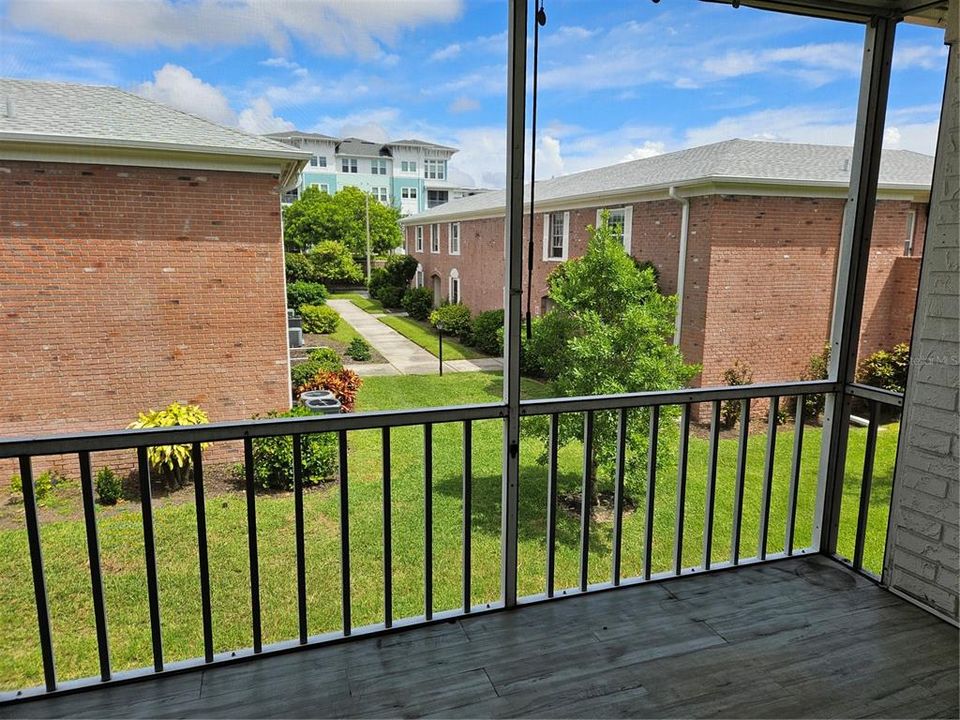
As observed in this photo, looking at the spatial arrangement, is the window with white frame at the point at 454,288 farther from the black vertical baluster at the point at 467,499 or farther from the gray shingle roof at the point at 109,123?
the black vertical baluster at the point at 467,499

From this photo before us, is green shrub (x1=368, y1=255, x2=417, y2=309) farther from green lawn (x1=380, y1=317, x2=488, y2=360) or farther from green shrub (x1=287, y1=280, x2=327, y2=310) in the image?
green shrub (x1=287, y1=280, x2=327, y2=310)

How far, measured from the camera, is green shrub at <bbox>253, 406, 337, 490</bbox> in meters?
4.71

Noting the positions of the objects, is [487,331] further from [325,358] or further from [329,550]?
[329,550]

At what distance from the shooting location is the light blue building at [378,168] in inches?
161

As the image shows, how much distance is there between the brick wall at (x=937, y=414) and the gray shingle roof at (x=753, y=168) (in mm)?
4779

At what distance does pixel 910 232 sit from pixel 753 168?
1.78 metres

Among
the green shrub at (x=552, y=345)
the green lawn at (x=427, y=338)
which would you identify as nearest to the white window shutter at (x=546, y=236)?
the green lawn at (x=427, y=338)

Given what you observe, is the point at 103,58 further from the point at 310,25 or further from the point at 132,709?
the point at 132,709

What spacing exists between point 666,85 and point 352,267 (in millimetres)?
3577

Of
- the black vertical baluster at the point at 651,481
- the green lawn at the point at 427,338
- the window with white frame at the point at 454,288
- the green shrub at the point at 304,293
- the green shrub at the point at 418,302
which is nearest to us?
the black vertical baluster at the point at 651,481

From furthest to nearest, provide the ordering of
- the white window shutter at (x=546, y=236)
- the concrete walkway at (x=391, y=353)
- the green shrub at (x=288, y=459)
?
the concrete walkway at (x=391, y=353) < the white window shutter at (x=546, y=236) < the green shrub at (x=288, y=459)

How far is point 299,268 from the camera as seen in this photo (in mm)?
5730

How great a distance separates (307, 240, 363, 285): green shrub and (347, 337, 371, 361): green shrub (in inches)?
81.4

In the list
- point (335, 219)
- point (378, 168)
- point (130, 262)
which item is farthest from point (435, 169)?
point (130, 262)
